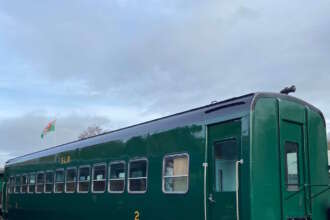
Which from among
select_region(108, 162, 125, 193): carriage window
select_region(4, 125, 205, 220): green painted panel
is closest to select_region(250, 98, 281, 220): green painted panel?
select_region(4, 125, 205, 220): green painted panel

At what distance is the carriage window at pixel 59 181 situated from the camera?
608 inches

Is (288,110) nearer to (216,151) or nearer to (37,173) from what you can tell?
(216,151)

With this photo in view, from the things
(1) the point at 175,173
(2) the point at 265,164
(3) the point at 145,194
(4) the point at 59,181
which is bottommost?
(3) the point at 145,194

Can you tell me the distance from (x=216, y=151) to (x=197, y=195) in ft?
2.96

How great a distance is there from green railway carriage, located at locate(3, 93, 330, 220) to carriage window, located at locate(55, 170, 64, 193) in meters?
3.25

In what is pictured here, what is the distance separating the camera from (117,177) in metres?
11.8

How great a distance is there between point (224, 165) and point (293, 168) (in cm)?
128

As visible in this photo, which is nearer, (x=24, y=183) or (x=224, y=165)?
(x=224, y=165)

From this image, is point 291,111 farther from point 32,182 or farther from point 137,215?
point 32,182

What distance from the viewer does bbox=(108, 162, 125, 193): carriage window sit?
37.9 ft

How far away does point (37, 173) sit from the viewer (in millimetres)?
18094

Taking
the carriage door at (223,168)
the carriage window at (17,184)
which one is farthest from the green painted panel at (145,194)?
the carriage window at (17,184)

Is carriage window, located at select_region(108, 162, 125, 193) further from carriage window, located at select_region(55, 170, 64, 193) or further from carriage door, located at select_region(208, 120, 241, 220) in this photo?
carriage window, located at select_region(55, 170, 64, 193)

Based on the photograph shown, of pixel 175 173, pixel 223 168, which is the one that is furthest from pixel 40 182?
pixel 223 168
